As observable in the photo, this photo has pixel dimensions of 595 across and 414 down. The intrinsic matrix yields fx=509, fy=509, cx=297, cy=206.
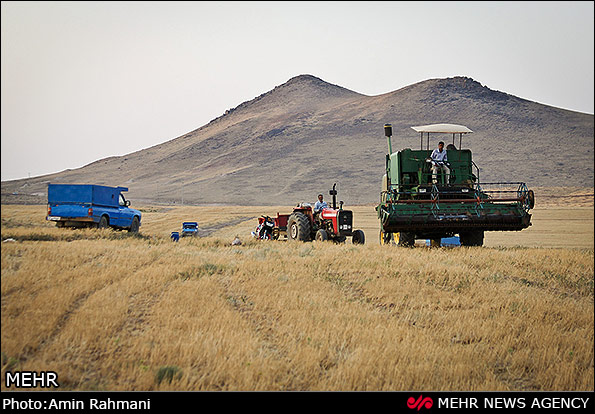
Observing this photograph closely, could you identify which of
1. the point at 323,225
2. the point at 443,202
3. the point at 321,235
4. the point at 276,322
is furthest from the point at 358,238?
the point at 276,322

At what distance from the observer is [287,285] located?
347 inches

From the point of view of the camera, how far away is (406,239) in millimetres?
15188

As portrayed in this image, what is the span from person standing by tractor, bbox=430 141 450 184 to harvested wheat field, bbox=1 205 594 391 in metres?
5.06

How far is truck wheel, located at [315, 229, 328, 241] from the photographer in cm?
1709

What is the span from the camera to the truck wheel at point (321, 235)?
1709 cm

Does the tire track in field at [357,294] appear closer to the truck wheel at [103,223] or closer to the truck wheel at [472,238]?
the truck wheel at [472,238]

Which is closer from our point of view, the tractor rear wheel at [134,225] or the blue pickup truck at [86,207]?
the blue pickup truck at [86,207]

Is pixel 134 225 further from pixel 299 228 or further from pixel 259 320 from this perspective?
pixel 259 320

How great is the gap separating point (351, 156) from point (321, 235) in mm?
123174

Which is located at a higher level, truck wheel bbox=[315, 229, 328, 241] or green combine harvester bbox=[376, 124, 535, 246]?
green combine harvester bbox=[376, 124, 535, 246]
